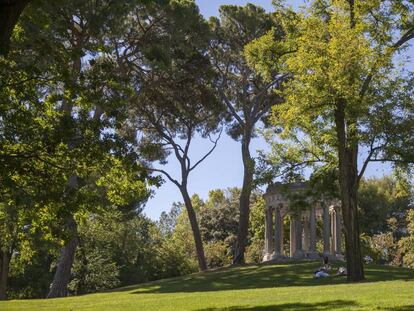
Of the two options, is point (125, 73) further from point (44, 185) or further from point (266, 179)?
point (44, 185)

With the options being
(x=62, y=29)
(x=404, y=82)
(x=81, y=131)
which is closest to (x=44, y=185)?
(x=81, y=131)

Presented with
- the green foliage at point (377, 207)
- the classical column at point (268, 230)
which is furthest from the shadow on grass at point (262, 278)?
the green foliage at point (377, 207)

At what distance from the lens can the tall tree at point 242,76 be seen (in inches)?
1363

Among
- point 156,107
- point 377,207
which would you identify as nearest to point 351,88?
point 156,107

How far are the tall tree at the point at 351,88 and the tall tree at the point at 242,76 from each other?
1446 cm

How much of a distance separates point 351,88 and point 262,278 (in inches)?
433

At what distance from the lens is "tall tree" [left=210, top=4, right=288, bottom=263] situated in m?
34.6

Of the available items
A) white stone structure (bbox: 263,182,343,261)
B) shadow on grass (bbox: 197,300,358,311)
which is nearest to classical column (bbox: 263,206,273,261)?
white stone structure (bbox: 263,182,343,261)

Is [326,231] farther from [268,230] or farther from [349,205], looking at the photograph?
[349,205]

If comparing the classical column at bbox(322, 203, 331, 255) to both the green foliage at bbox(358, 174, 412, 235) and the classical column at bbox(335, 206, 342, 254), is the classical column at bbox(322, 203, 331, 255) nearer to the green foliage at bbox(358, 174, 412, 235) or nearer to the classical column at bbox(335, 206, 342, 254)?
the classical column at bbox(335, 206, 342, 254)

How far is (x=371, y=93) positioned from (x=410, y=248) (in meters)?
29.1

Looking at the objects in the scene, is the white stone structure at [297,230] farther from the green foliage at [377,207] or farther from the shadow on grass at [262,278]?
Answer: the green foliage at [377,207]

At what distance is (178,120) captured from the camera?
115 ft

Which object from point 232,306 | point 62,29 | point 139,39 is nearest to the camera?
point 232,306
